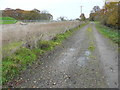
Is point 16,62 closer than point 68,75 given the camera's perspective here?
No

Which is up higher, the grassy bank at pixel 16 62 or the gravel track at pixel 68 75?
the grassy bank at pixel 16 62

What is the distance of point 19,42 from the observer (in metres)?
7.51

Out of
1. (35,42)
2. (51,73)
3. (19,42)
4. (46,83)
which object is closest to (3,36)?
(19,42)

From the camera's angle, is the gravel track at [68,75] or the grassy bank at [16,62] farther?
the grassy bank at [16,62]

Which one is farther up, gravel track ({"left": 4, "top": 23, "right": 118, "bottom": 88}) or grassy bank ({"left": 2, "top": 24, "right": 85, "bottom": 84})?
grassy bank ({"left": 2, "top": 24, "right": 85, "bottom": 84})

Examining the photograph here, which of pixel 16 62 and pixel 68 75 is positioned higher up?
pixel 16 62

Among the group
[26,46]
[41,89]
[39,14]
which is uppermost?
[39,14]

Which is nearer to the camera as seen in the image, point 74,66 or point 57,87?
point 57,87

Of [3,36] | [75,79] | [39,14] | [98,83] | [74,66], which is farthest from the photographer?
[39,14]

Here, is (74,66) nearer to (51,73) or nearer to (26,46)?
(51,73)

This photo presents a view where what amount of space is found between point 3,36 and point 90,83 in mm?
4715

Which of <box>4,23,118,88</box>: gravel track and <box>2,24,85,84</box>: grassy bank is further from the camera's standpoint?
<box>2,24,85,84</box>: grassy bank

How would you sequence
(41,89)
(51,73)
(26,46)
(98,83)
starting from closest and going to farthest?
(41,89), (98,83), (51,73), (26,46)

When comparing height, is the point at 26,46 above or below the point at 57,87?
above
